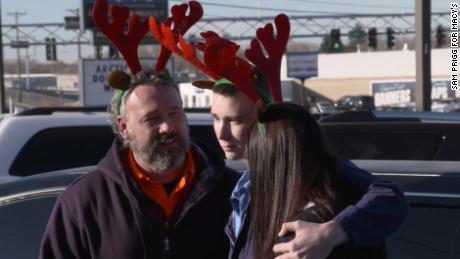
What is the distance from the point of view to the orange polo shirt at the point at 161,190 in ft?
10.2

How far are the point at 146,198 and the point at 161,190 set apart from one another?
0.24 feet

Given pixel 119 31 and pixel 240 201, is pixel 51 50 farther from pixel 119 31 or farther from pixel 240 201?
pixel 240 201

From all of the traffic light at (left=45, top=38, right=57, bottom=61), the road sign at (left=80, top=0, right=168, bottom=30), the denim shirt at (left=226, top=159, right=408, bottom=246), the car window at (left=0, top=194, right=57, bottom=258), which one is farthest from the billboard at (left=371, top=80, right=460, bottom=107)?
the denim shirt at (left=226, top=159, right=408, bottom=246)

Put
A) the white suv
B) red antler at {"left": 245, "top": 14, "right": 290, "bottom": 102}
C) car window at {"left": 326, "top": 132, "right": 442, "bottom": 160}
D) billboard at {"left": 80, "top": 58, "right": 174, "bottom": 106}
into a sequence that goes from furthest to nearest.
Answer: billboard at {"left": 80, "top": 58, "right": 174, "bottom": 106}
the white suv
car window at {"left": 326, "top": 132, "right": 442, "bottom": 160}
red antler at {"left": 245, "top": 14, "right": 290, "bottom": 102}

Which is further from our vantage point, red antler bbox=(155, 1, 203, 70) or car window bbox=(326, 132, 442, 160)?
car window bbox=(326, 132, 442, 160)

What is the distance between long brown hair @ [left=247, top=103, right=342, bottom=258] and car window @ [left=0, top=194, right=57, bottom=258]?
1523mm

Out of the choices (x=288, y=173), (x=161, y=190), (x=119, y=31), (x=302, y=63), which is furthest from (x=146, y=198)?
(x=302, y=63)

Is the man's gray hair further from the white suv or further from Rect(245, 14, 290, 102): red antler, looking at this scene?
the white suv

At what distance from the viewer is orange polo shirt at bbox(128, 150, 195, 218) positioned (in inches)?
123

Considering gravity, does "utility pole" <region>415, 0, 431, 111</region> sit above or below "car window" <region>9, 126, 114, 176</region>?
above

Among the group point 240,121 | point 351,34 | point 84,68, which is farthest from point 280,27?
point 351,34

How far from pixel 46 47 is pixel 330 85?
2029 cm

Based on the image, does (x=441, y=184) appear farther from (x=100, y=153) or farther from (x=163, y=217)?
(x=100, y=153)

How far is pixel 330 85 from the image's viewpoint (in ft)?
225
